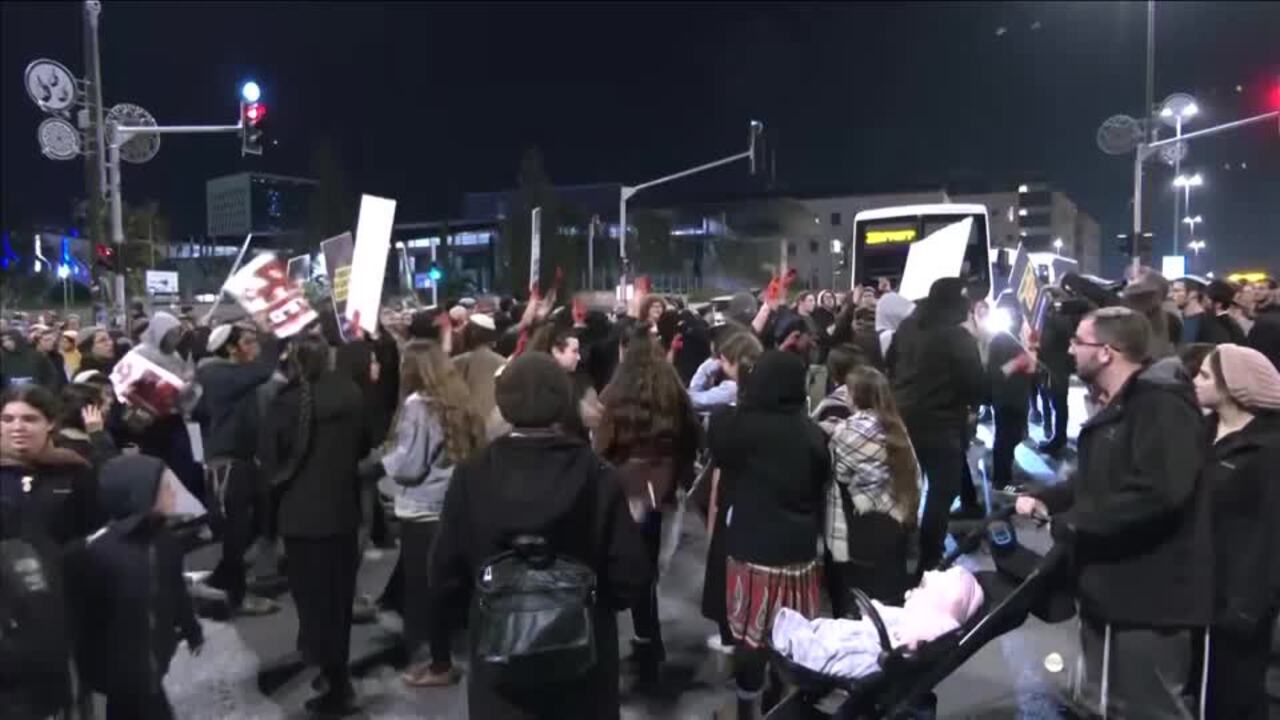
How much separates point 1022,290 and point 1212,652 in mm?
5918

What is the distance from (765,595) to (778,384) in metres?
1.03

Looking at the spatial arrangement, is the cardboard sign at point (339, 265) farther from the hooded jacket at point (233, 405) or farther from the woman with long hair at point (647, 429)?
the woman with long hair at point (647, 429)

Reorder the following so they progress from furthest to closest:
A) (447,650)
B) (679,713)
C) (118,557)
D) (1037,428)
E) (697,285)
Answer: (697,285)
(1037,428)
(447,650)
(679,713)
(118,557)

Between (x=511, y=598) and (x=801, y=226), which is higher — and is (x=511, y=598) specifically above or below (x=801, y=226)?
below

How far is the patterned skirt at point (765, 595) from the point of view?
5105 millimetres

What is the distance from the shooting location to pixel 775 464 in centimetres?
509

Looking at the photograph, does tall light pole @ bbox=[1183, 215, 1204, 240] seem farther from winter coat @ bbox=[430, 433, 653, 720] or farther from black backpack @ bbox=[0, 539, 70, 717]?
black backpack @ bbox=[0, 539, 70, 717]

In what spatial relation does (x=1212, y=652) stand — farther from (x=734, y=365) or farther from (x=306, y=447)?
(x=306, y=447)

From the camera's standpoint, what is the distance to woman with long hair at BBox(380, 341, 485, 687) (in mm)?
5977

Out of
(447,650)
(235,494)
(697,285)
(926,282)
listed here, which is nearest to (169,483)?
(447,650)

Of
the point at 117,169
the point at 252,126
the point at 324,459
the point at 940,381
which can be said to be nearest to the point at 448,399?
the point at 324,459

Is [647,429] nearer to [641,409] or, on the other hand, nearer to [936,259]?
[641,409]

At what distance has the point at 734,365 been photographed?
7145mm

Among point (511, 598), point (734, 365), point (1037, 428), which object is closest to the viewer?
point (511, 598)
